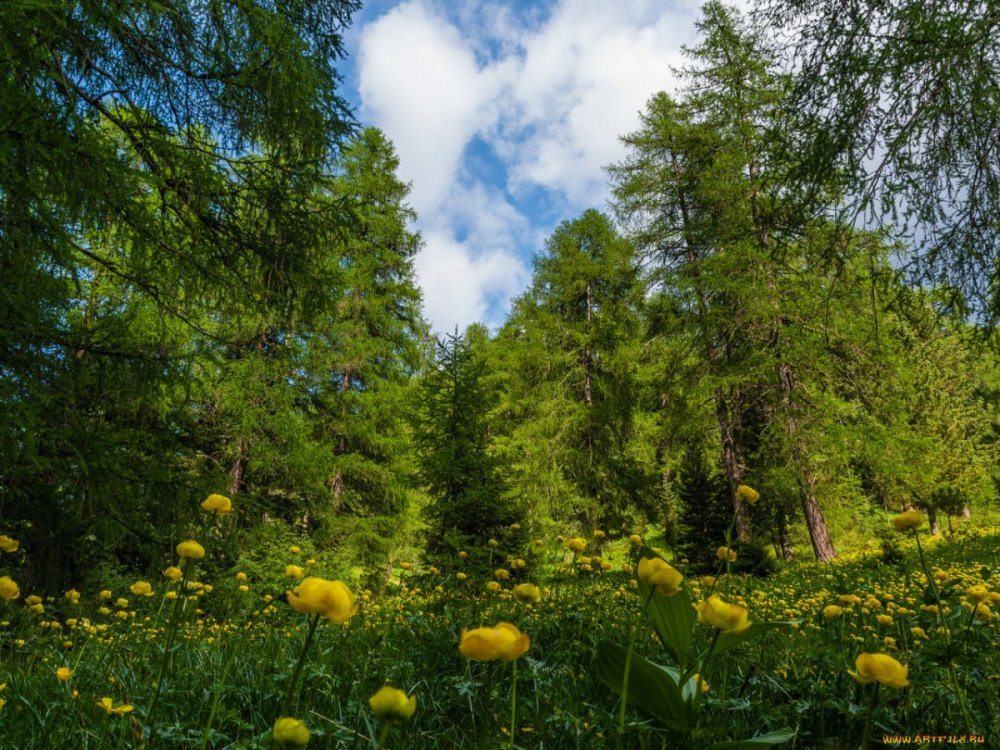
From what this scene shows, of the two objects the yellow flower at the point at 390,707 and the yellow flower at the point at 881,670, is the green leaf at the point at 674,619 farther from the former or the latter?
the yellow flower at the point at 390,707

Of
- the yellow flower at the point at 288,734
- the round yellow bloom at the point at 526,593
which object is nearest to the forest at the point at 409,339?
the yellow flower at the point at 288,734

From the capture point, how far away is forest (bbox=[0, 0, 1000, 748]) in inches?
114

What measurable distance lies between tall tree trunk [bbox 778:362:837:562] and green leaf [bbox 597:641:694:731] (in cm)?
968

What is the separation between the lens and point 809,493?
9844 mm

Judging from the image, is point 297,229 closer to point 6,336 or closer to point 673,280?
point 6,336

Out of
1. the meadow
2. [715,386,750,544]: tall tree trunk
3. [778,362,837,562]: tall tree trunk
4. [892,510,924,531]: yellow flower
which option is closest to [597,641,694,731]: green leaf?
the meadow

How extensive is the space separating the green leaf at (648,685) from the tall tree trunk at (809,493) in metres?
9.68

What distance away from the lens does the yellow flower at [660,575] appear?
0.99m

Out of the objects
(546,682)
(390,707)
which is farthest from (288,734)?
(546,682)

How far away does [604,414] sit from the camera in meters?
13.5

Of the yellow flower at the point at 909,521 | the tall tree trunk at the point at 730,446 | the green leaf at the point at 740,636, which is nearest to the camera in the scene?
the green leaf at the point at 740,636

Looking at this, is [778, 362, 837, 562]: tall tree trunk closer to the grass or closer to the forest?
the forest

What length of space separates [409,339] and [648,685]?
41.4 feet

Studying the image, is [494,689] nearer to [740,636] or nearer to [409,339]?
[740,636]
